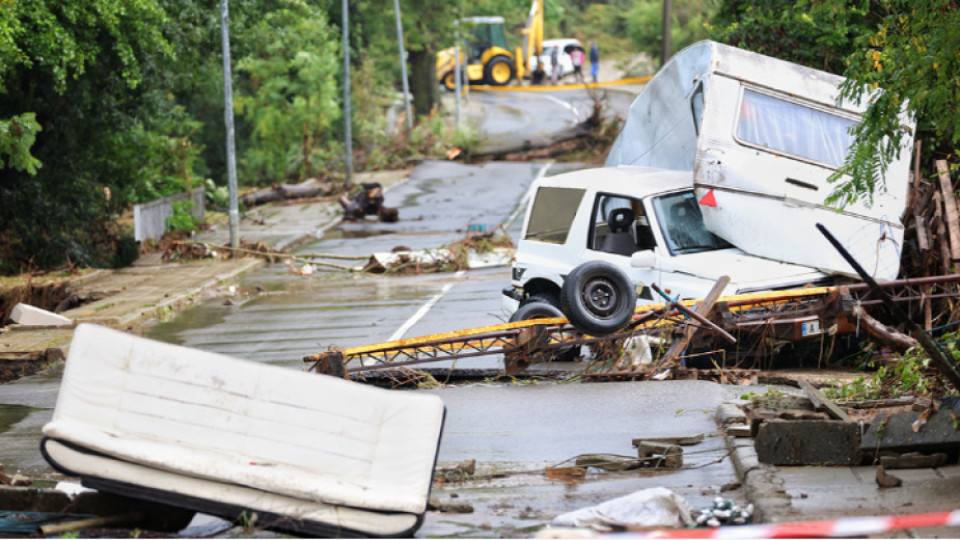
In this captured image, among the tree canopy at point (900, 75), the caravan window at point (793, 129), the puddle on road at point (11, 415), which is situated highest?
the tree canopy at point (900, 75)

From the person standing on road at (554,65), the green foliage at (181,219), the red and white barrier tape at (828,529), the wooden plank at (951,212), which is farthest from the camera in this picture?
the person standing on road at (554,65)

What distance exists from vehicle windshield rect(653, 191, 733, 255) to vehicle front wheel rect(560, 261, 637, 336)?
3.94 ft

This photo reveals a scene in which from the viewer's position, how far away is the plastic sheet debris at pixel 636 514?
6422 mm

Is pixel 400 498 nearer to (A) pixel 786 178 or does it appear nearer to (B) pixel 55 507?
(B) pixel 55 507

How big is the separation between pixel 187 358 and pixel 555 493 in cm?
247

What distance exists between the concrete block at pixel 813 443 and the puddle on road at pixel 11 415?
6656 millimetres

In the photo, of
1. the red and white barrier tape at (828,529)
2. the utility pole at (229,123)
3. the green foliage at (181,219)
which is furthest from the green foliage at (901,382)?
the green foliage at (181,219)

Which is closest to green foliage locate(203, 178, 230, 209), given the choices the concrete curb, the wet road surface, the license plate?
the wet road surface

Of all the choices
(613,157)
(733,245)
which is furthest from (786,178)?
(613,157)

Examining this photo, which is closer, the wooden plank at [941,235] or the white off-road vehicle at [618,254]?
the white off-road vehicle at [618,254]

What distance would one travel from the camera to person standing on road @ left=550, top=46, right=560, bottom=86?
61625 millimetres

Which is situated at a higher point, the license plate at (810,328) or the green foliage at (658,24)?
the green foliage at (658,24)

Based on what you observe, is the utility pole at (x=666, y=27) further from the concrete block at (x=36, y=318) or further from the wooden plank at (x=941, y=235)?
the wooden plank at (x=941, y=235)

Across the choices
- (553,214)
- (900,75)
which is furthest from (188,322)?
(900,75)
